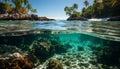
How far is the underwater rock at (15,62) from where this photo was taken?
9664 mm

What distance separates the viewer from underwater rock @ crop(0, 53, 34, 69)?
9664 millimetres

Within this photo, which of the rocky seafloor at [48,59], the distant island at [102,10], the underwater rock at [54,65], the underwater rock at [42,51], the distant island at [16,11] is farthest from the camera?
the distant island at [102,10]

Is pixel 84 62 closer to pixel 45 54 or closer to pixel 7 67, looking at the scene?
pixel 45 54

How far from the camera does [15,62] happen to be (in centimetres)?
995

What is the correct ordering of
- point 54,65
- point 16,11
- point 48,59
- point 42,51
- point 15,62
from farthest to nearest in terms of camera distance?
point 16,11 → point 42,51 → point 48,59 → point 54,65 → point 15,62

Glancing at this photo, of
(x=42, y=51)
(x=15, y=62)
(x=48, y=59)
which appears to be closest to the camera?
(x=15, y=62)

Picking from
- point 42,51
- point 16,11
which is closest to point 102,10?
point 16,11

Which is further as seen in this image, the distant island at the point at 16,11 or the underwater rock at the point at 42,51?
the distant island at the point at 16,11

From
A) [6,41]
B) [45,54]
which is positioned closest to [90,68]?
[45,54]

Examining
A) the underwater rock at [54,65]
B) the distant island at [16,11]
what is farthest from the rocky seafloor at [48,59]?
the distant island at [16,11]

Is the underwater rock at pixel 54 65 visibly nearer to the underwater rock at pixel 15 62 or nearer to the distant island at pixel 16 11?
the underwater rock at pixel 15 62

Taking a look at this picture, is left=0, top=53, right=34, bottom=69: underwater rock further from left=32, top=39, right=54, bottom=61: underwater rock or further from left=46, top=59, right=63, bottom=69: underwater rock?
left=32, top=39, right=54, bottom=61: underwater rock

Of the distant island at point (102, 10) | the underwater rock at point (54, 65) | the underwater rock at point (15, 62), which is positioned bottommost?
the underwater rock at point (54, 65)

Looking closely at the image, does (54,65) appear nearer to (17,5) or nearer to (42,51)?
(42,51)
